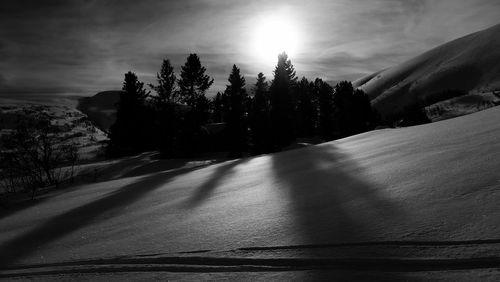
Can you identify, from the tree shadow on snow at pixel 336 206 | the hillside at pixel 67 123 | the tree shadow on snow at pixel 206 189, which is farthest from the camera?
the hillside at pixel 67 123

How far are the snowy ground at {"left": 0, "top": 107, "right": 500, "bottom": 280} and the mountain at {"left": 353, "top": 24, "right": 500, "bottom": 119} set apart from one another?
1466 inches

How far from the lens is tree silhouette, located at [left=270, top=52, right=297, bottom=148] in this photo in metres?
33.4

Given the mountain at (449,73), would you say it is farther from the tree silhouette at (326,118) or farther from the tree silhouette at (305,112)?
the tree silhouette at (305,112)

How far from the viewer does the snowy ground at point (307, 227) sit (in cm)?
183

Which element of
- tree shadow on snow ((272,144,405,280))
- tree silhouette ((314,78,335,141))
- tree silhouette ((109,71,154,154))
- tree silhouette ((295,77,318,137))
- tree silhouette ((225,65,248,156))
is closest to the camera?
tree shadow on snow ((272,144,405,280))

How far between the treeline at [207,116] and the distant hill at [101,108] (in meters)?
69.8

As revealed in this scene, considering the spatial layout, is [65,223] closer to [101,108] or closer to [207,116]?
[207,116]

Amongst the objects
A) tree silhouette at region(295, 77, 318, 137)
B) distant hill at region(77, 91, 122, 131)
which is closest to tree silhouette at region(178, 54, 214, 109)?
tree silhouette at region(295, 77, 318, 137)

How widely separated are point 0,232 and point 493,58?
189ft

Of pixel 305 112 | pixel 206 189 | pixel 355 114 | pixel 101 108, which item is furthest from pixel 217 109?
pixel 101 108

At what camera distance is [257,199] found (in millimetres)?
3566

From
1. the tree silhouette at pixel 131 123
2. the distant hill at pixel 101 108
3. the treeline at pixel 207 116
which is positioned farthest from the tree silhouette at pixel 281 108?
the distant hill at pixel 101 108

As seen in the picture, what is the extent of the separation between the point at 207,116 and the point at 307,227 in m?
36.9

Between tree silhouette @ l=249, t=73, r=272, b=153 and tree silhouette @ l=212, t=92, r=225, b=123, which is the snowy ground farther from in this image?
tree silhouette @ l=212, t=92, r=225, b=123
